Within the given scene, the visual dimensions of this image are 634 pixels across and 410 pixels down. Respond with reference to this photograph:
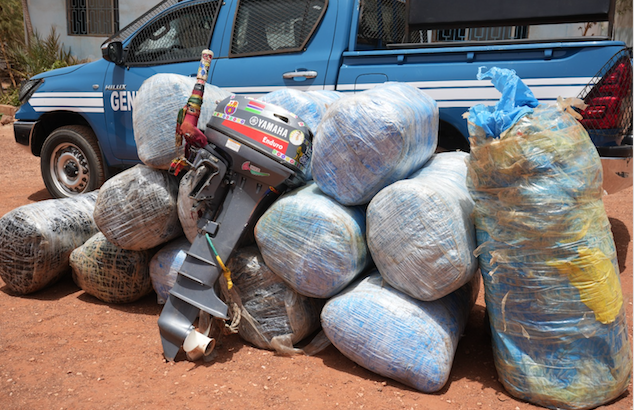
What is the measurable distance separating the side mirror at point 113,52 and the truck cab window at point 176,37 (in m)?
0.08

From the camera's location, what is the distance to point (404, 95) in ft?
9.68

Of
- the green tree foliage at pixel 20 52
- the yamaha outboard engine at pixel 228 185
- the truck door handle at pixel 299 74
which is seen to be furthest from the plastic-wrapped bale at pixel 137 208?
the green tree foliage at pixel 20 52

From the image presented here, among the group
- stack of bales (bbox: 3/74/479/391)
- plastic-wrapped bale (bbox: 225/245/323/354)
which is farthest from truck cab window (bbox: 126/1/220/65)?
plastic-wrapped bale (bbox: 225/245/323/354)

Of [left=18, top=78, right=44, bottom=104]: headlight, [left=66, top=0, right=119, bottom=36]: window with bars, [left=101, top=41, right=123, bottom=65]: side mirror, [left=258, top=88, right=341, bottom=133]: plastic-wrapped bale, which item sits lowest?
[left=18, top=78, right=44, bottom=104]: headlight

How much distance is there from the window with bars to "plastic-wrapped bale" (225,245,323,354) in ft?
40.4

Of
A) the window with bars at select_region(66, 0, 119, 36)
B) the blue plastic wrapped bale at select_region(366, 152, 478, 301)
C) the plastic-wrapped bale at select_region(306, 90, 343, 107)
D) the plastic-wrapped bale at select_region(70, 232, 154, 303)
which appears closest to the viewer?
the blue plastic wrapped bale at select_region(366, 152, 478, 301)

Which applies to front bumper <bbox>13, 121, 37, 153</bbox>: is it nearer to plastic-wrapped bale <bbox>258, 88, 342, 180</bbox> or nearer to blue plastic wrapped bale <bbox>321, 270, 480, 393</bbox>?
plastic-wrapped bale <bbox>258, 88, 342, 180</bbox>

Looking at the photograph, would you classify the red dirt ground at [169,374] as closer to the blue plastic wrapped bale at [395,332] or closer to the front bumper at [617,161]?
the blue plastic wrapped bale at [395,332]

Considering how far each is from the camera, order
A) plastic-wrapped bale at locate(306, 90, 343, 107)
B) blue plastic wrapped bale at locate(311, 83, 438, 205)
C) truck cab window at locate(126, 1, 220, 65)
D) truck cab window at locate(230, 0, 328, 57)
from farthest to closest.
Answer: truck cab window at locate(126, 1, 220, 65), truck cab window at locate(230, 0, 328, 57), plastic-wrapped bale at locate(306, 90, 343, 107), blue plastic wrapped bale at locate(311, 83, 438, 205)

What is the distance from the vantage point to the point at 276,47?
503 cm

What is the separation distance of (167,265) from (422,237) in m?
1.74

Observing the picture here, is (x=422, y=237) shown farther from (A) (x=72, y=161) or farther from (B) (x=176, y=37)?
(A) (x=72, y=161)

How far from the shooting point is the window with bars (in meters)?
13.7

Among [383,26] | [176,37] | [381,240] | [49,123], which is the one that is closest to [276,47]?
[383,26]
